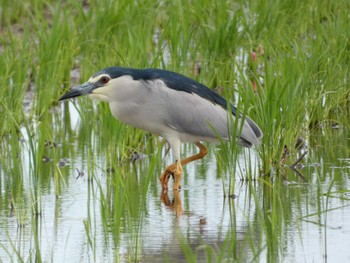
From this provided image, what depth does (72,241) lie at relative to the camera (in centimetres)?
648

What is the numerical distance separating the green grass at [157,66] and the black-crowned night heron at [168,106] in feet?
0.57

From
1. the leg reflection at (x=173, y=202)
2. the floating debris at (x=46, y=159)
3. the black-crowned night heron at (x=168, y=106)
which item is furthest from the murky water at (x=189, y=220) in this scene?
the black-crowned night heron at (x=168, y=106)

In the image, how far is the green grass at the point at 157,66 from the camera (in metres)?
7.34

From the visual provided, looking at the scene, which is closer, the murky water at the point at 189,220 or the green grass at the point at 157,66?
Answer: the murky water at the point at 189,220

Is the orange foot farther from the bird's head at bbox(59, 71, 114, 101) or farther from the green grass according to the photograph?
the bird's head at bbox(59, 71, 114, 101)

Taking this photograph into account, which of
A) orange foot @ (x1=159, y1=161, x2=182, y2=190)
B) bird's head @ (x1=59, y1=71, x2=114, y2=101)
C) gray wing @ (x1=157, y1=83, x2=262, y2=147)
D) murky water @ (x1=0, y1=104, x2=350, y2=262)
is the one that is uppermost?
bird's head @ (x1=59, y1=71, x2=114, y2=101)

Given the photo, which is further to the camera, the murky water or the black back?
the black back

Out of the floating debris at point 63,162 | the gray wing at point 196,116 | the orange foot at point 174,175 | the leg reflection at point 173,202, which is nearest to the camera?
the leg reflection at point 173,202

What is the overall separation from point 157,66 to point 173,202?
6.44 ft

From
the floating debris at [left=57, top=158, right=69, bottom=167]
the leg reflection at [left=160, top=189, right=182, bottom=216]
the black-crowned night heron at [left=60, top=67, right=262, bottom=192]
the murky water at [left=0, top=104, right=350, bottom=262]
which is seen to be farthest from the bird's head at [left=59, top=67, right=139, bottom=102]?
the floating debris at [left=57, top=158, right=69, bottom=167]

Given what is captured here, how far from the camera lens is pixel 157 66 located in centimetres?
930

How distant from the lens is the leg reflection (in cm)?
732

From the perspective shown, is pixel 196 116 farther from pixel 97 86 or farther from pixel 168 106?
pixel 97 86

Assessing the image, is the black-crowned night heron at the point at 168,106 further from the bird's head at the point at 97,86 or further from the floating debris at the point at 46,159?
the floating debris at the point at 46,159
